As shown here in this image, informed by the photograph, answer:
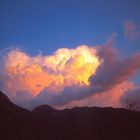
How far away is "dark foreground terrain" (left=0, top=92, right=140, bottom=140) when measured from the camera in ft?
172

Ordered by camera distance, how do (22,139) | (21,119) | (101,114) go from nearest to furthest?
(22,139) < (21,119) < (101,114)

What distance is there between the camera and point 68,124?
55969 millimetres

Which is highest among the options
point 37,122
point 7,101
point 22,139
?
point 7,101

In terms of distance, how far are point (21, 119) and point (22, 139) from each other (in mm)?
5026

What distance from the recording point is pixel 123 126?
56469 millimetres

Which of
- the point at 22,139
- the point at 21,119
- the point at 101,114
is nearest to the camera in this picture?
the point at 22,139

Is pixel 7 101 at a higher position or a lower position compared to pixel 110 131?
higher

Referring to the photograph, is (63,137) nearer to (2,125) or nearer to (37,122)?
(37,122)

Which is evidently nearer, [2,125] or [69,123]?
[2,125]

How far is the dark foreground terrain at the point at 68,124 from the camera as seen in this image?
5231 centimetres

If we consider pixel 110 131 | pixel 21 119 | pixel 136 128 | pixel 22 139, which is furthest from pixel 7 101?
pixel 136 128

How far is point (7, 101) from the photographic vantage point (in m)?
60.0

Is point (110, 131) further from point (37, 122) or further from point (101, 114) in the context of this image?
point (37, 122)

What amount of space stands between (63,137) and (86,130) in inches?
192
